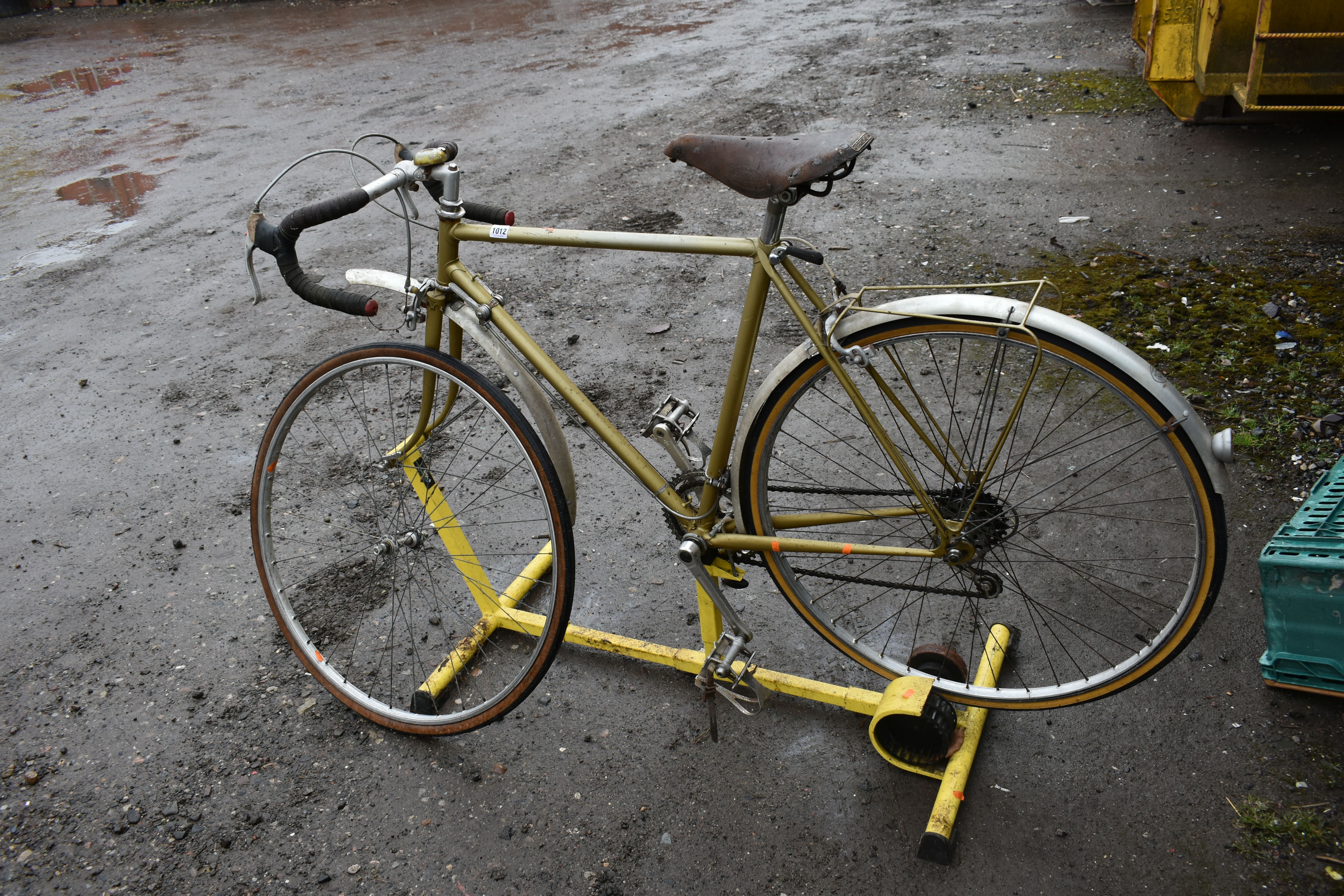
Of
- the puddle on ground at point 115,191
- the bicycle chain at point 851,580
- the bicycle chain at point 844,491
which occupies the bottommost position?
the bicycle chain at point 851,580

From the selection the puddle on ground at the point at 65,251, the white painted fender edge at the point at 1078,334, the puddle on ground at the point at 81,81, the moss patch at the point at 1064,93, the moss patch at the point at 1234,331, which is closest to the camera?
the white painted fender edge at the point at 1078,334

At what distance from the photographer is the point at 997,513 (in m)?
2.12

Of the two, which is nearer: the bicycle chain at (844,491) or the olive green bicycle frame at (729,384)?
the olive green bicycle frame at (729,384)

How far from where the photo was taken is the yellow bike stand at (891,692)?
215cm

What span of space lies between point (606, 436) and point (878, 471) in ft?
4.69

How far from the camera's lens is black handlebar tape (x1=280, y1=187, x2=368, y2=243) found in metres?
1.98

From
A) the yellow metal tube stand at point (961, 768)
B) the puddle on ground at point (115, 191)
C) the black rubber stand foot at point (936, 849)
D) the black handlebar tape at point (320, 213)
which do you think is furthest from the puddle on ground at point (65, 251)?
the black rubber stand foot at point (936, 849)

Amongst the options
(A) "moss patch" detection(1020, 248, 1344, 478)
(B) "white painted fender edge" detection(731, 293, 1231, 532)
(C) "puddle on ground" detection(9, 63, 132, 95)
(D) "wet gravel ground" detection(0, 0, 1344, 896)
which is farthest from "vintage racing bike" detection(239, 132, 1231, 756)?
(C) "puddle on ground" detection(9, 63, 132, 95)

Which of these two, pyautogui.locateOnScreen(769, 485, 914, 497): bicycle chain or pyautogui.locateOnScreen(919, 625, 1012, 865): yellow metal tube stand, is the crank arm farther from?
pyautogui.locateOnScreen(919, 625, 1012, 865): yellow metal tube stand

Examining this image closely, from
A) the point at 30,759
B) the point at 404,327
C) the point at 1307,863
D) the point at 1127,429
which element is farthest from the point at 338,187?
the point at 1307,863

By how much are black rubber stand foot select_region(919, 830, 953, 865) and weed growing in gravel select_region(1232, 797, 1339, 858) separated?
650mm

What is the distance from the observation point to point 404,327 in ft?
15.0

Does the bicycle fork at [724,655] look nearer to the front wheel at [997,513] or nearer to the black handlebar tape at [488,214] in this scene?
the front wheel at [997,513]

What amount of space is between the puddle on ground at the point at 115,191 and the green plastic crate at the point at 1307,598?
7260 mm
